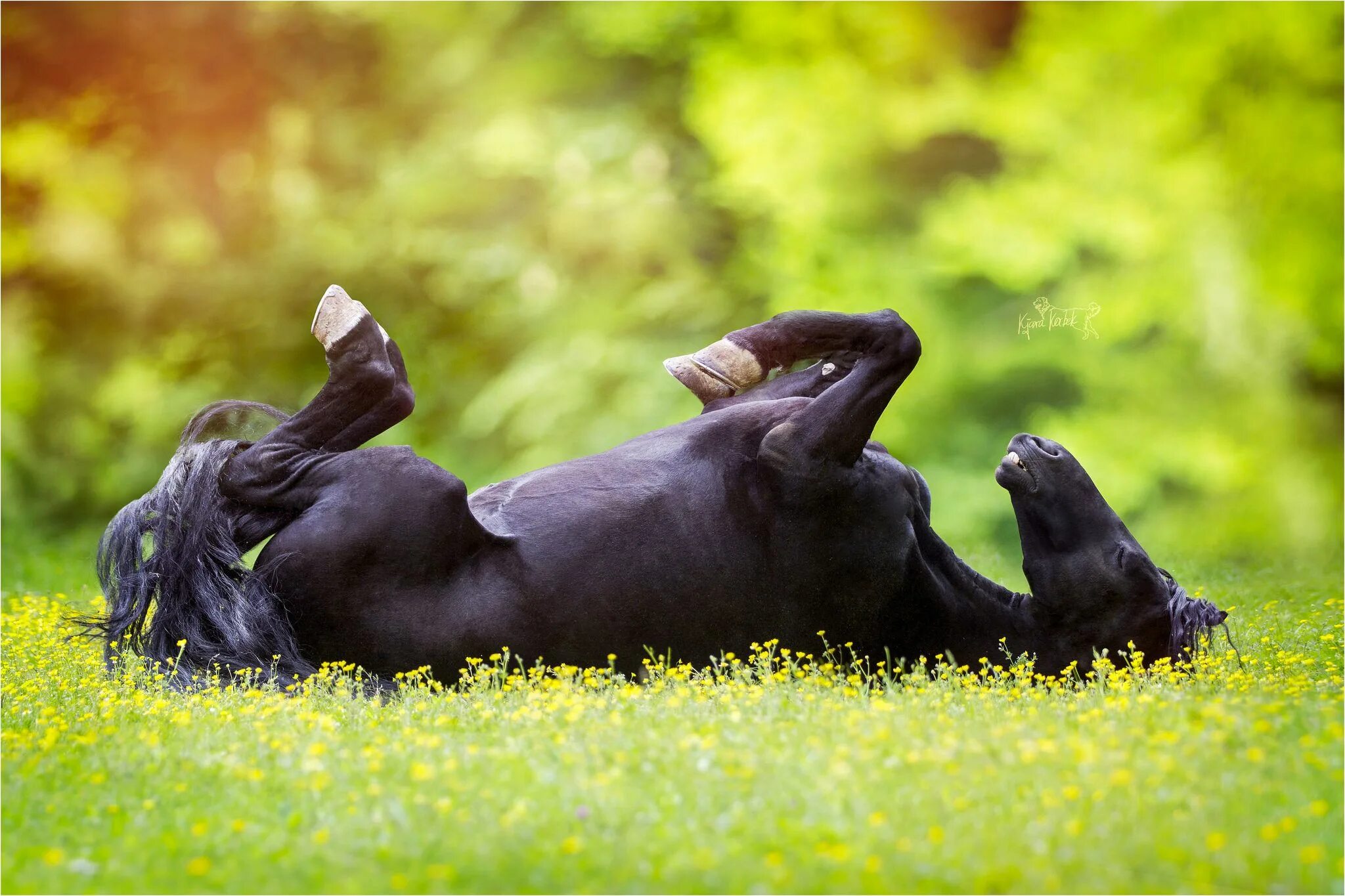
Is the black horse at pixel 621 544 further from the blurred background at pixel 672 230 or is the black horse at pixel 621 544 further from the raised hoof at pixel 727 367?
the blurred background at pixel 672 230

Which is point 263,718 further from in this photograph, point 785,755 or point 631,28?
point 631,28

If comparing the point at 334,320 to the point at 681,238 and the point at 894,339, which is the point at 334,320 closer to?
the point at 894,339

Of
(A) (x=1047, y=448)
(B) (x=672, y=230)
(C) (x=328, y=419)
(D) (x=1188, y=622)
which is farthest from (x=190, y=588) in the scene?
(B) (x=672, y=230)

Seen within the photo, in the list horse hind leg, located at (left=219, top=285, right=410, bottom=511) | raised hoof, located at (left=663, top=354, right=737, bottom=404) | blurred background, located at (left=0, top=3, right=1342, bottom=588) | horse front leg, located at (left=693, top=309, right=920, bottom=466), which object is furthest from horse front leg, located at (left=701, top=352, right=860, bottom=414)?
blurred background, located at (left=0, top=3, right=1342, bottom=588)

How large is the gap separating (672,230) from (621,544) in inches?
336

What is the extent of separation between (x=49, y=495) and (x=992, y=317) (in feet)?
28.2

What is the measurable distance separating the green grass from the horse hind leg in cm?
72

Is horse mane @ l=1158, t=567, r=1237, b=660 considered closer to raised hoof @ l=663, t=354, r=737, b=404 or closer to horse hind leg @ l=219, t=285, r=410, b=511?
raised hoof @ l=663, t=354, r=737, b=404

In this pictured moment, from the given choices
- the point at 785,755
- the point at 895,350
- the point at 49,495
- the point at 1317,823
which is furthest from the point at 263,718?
the point at 49,495

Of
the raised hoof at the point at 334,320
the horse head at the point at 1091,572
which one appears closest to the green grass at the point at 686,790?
the horse head at the point at 1091,572

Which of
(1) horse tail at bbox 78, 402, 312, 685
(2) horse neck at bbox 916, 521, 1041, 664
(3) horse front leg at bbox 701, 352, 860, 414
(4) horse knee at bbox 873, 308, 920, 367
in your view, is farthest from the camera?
(3) horse front leg at bbox 701, 352, 860, 414

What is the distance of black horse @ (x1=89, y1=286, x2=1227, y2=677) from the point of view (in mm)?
4352

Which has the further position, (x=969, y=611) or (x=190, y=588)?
(x=969, y=611)

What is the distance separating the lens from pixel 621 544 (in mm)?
4449
